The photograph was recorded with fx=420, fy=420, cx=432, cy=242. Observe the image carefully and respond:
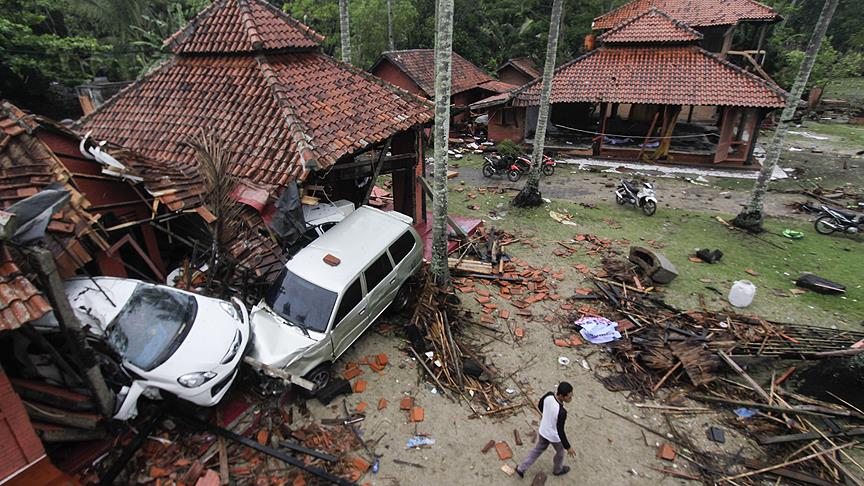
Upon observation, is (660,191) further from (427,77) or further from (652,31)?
(427,77)

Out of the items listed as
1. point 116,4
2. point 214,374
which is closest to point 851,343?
point 214,374

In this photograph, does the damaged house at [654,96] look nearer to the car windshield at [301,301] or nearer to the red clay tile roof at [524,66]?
the red clay tile roof at [524,66]

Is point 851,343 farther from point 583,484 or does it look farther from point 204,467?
point 204,467

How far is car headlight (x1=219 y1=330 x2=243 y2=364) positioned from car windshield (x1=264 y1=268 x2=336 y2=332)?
80 cm

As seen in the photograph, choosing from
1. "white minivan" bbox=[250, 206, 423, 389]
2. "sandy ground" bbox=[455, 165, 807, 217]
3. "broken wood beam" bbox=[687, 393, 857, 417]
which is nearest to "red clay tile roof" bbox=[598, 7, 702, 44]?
"sandy ground" bbox=[455, 165, 807, 217]

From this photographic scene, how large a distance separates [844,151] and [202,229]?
98.9ft

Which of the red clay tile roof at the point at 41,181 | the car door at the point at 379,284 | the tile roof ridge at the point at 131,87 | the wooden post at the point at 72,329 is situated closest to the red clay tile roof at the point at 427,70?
the tile roof ridge at the point at 131,87

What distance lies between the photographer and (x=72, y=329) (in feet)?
18.0

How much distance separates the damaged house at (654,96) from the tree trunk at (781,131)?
20.9ft

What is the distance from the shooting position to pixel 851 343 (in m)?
7.86

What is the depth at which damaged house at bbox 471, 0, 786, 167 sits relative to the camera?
63.5 feet

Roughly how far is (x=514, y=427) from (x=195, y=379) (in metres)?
4.98

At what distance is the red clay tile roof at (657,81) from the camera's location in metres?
18.9

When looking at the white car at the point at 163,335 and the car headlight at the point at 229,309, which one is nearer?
the white car at the point at 163,335
